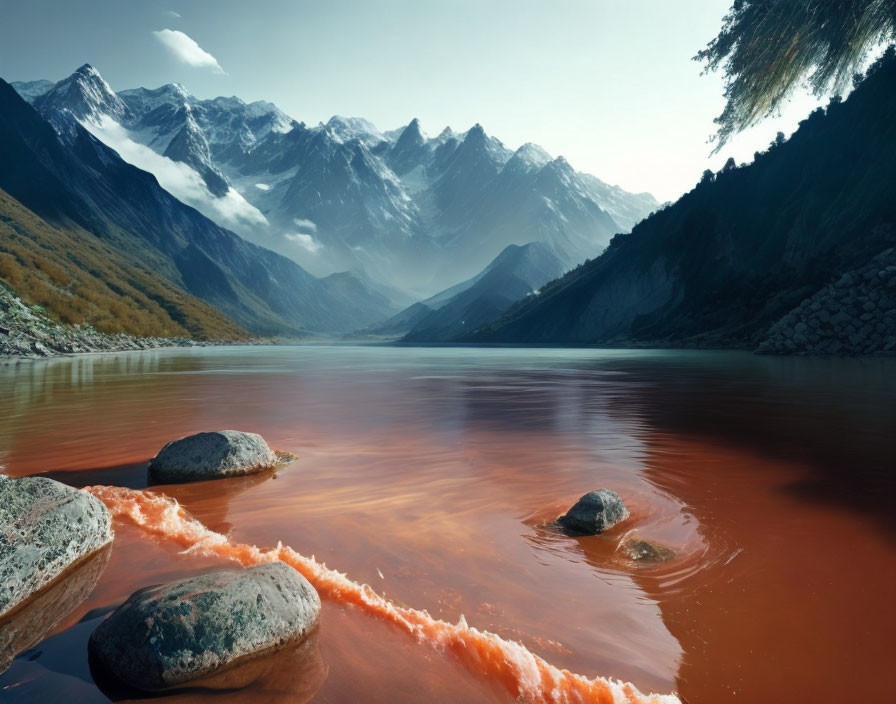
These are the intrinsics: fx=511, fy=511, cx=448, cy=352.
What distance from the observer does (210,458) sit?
11.4m

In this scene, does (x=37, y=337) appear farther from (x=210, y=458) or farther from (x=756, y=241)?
(x=756, y=241)

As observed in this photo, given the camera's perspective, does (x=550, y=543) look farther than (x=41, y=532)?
Yes

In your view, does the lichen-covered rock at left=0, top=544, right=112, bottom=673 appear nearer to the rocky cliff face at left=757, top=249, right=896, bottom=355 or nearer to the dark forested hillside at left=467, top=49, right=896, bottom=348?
the rocky cliff face at left=757, top=249, right=896, bottom=355

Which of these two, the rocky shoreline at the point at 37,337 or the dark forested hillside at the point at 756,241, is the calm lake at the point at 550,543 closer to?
the rocky shoreline at the point at 37,337

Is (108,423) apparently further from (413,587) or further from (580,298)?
(580,298)

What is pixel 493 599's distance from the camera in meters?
6.09

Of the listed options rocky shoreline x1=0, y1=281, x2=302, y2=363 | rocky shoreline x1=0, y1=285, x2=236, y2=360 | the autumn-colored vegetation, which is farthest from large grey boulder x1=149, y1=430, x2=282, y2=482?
the autumn-colored vegetation

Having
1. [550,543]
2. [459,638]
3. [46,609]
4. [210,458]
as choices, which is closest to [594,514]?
[550,543]

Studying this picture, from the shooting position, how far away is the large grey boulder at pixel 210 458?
1116 cm

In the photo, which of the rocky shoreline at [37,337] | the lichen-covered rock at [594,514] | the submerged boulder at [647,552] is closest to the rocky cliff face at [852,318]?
the lichen-covered rock at [594,514]

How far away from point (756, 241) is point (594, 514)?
127m

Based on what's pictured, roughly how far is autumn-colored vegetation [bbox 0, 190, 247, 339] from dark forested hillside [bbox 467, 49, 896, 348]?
390 feet

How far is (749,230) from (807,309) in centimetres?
6160

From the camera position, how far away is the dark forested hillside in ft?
289
